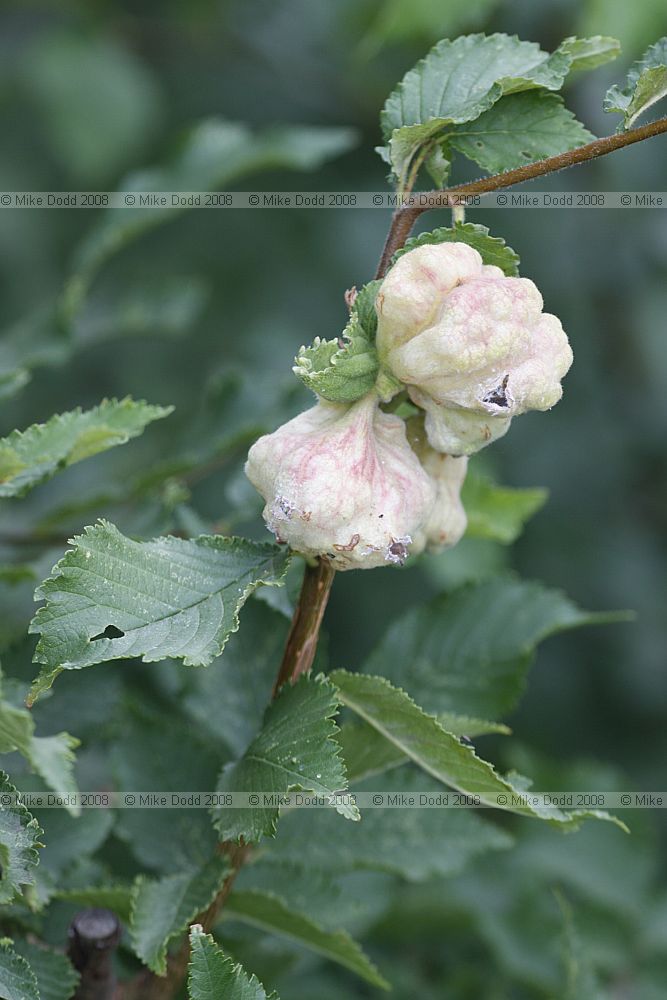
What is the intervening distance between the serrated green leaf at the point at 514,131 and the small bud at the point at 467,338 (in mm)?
121

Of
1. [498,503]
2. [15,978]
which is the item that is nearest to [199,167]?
[498,503]

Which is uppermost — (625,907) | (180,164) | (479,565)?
(180,164)

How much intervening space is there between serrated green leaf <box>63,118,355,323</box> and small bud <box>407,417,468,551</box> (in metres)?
0.71

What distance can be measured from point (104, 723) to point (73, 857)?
12cm

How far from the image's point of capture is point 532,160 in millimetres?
892

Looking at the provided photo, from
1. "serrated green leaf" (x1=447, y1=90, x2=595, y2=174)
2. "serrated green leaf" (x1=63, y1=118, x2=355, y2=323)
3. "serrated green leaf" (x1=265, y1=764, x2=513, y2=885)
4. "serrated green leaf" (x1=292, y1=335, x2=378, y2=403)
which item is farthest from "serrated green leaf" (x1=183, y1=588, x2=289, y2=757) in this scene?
"serrated green leaf" (x1=63, y1=118, x2=355, y2=323)

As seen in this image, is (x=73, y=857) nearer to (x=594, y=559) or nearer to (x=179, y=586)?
(x=179, y=586)

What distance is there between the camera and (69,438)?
0.95m

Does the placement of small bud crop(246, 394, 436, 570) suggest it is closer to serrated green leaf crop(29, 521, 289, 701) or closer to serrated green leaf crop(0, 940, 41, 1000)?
serrated green leaf crop(29, 521, 289, 701)

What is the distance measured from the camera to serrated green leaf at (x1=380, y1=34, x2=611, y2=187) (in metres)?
0.86

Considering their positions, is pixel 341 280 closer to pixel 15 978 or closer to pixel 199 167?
pixel 199 167

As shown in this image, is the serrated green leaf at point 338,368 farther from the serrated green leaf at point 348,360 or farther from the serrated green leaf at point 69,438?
the serrated green leaf at point 69,438

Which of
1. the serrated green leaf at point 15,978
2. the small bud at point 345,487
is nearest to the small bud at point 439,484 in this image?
the small bud at point 345,487

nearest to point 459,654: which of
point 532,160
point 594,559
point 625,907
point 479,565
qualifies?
point 532,160
